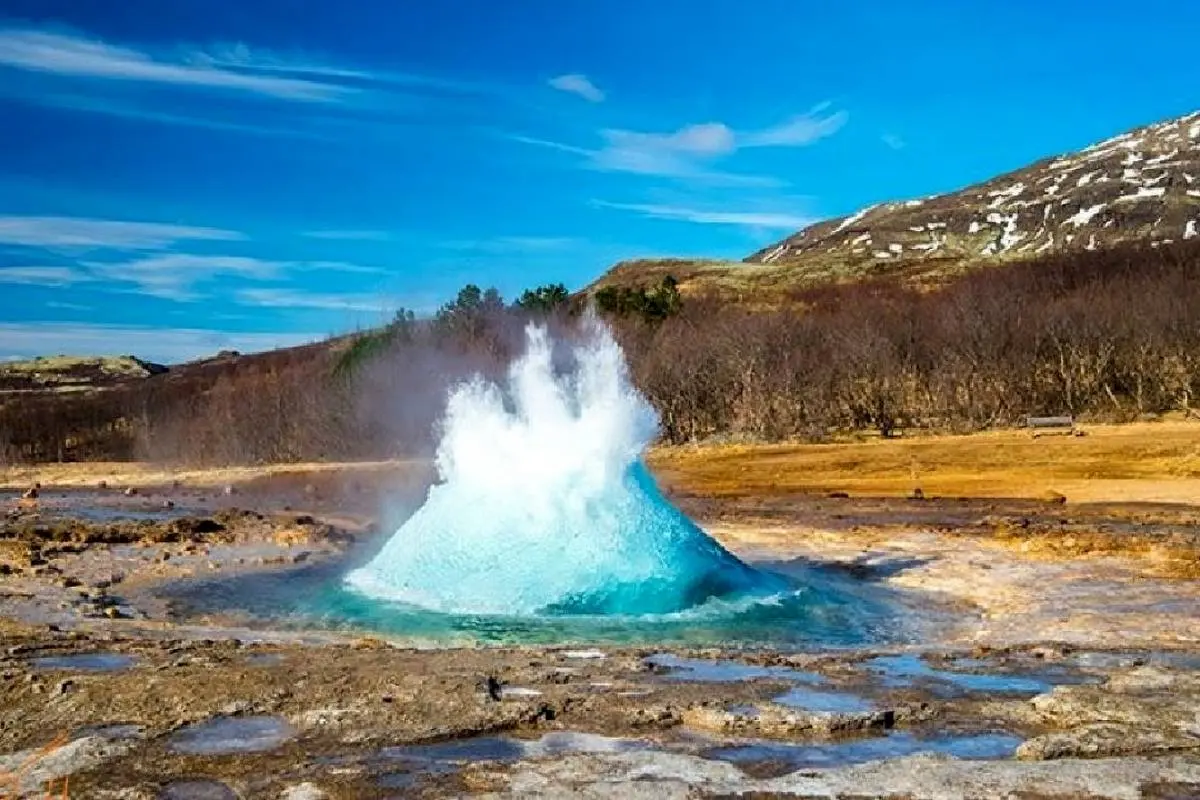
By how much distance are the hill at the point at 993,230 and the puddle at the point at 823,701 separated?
115604mm

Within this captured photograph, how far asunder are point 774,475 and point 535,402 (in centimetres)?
2697

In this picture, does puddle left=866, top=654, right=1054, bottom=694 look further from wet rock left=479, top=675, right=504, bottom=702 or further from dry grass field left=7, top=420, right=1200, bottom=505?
dry grass field left=7, top=420, right=1200, bottom=505

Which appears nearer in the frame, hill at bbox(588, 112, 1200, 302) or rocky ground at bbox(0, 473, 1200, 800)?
rocky ground at bbox(0, 473, 1200, 800)

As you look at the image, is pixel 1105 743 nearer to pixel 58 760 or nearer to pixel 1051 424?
pixel 58 760

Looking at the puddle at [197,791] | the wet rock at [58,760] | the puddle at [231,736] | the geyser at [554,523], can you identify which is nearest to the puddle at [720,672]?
the puddle at [231,736]

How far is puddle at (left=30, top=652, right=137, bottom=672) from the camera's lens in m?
10.6

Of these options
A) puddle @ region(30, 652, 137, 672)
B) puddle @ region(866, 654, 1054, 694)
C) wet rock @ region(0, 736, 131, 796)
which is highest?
puddle @ region(30, 652, 137, 672)

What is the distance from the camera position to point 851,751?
7.91 metres

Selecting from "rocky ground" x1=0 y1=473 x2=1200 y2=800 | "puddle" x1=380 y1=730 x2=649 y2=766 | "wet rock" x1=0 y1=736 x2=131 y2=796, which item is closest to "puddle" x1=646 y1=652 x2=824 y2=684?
"rocky ground" x1=0 y1=473 x2=1200 y2=800

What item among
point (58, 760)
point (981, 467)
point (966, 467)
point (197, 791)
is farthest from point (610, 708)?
point (966, 467)

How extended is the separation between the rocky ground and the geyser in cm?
266

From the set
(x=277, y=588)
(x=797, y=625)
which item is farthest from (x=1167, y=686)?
(x=277, y=588)

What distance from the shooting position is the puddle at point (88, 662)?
1062cm

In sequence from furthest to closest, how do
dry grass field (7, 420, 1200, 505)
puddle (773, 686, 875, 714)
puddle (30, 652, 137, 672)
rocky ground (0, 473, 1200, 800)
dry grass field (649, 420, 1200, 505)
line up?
1. dry grass field (7, 420, 1200, 505)
2. dry grass field (649, 420, 1200, 505)
3. puddle (30, 652, 137, 672)
4. puddle (773, 686, 875, 714)
5. rocky ground (0, 473, 1200, 800)
